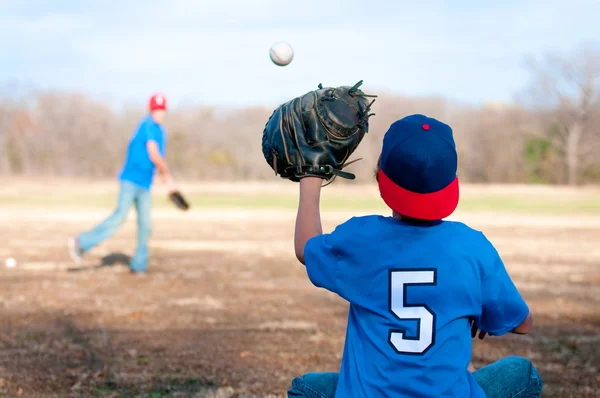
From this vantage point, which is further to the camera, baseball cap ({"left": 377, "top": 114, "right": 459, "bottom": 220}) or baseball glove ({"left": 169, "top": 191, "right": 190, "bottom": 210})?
baseball glove ({"left": 169, "top": 191, "right": 190, "bottom": 210})

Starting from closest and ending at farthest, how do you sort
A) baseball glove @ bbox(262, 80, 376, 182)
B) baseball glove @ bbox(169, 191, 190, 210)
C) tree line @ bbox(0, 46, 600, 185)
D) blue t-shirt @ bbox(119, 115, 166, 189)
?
baseball glove @ bbox(262, 80, 376, 182), blue t-shirt @ bbox(119, 115, 166, 189), baseball glove @ bbox(169, 191, 190, 210), tree line @ bbox(0, 46, 600, 185)

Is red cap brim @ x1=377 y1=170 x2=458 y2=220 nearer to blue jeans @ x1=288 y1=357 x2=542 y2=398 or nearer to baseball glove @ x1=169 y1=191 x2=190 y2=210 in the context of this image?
blue jeans @ x1=288 y1=357 x2=542 y2=398

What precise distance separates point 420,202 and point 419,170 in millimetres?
105

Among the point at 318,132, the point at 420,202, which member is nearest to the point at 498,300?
the point at 420,202

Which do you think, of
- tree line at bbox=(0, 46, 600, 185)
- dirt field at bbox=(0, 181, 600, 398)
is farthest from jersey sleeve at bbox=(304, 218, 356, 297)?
tree line at bbox=(0, 46, 600, 185)

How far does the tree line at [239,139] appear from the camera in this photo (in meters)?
44.0

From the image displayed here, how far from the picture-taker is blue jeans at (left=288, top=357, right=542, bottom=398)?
2592mm

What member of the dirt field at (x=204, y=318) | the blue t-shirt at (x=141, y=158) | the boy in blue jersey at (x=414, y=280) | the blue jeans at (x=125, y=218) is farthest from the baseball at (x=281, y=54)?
the blue jeans at (x=125, y=218)

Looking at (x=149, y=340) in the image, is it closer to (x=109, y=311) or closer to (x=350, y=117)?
(x=109, y=311)

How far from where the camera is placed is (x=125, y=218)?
30.3 ft

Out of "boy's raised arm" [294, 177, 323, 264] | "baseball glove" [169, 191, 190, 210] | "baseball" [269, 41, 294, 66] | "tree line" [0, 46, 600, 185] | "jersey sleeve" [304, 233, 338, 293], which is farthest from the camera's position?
"tree line" [0, 46, 600, 185]

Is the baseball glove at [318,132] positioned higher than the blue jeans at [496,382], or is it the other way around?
the baseball glove at [318,132]

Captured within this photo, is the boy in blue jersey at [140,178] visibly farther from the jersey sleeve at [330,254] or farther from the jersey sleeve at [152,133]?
the jersey sleeve at [330,254]

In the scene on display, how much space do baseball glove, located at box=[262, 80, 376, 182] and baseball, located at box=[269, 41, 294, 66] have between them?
1.89 meters
